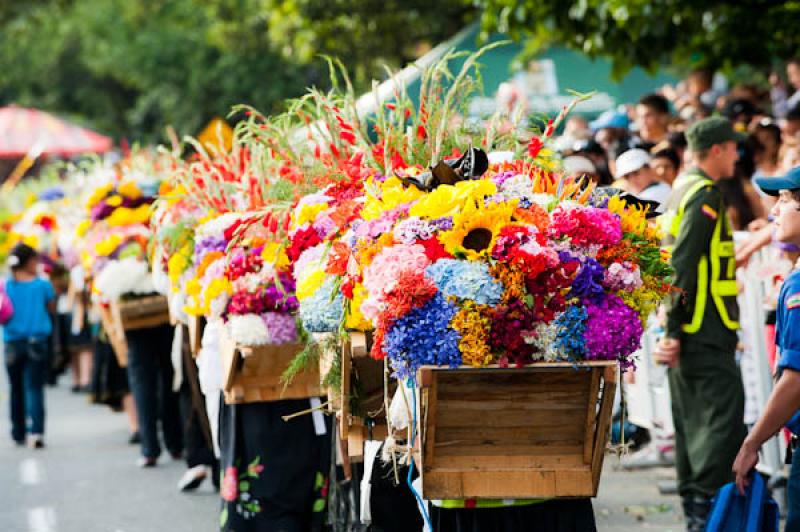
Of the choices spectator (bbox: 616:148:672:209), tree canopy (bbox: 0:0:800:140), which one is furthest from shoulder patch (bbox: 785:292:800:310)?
tree canopy (bbox: 0:0:800:140)

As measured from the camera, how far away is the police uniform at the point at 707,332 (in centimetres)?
692

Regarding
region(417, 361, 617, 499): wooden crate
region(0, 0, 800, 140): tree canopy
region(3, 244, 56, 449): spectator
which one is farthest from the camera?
region(3, 244, 56, 449): spectator

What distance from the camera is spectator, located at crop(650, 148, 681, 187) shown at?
9.14m

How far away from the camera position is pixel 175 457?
34.8 feet

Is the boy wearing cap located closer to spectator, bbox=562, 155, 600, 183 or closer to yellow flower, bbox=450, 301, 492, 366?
yellow flower, bbox=450, 301, 492, 366

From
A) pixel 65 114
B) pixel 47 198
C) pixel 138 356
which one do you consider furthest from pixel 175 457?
pixel 65 114

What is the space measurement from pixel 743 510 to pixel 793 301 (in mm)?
786

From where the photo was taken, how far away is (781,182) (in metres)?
4.77

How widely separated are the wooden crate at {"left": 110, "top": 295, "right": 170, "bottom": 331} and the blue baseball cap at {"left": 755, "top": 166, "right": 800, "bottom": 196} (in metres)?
5.53

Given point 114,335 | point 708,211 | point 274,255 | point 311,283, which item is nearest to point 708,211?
point 708,211

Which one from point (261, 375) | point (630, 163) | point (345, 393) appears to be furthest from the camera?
point (630, 163)

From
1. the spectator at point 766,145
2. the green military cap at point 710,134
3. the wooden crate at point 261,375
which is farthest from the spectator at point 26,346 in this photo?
the green military cap at point 710,134

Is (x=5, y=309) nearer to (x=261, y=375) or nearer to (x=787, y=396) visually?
(x=261, y=375)

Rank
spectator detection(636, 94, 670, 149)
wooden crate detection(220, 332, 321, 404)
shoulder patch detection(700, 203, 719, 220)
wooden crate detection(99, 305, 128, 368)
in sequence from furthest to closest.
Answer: spectator detection(636, 94, 670, 149), wooden crate detection(99, 305, 128, 368), shoulder patch detection(700, 203, 719, 220), wooden crate detection(220, 332, 321, 404)
